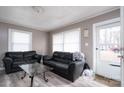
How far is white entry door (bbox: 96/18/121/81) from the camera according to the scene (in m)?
2.89

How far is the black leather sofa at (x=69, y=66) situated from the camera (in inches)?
109

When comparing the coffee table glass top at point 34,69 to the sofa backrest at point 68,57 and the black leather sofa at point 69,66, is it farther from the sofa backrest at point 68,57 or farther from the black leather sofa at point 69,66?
the sofa backrest at point 68,57

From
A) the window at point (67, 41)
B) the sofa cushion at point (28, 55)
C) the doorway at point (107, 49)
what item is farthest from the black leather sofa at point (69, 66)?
the sofa cushion at point (28, 55)

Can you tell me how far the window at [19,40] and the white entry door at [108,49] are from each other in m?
3.99

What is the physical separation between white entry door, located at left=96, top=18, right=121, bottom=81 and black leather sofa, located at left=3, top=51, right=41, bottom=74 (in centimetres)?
302

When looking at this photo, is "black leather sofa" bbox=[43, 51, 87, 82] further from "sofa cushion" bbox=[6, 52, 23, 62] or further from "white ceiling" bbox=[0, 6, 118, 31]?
"white ceiling" bbox=[0, 6, 118, 31]

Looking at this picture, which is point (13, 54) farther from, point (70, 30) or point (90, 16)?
point (90, 16)

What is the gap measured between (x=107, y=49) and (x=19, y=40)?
14.9ft

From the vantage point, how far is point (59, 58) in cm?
419

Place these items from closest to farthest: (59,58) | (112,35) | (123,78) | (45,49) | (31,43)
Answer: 1. (123,78)
2. (112,35)
3. (59,58)
4. (31,43)
5. (45,49)

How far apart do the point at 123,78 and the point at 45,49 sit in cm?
570

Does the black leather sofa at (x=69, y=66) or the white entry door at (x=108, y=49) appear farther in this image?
the white entry door at (x=108, y=49)

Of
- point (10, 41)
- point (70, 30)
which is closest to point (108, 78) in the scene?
point (70, 30)

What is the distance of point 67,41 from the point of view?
16.2 ft
